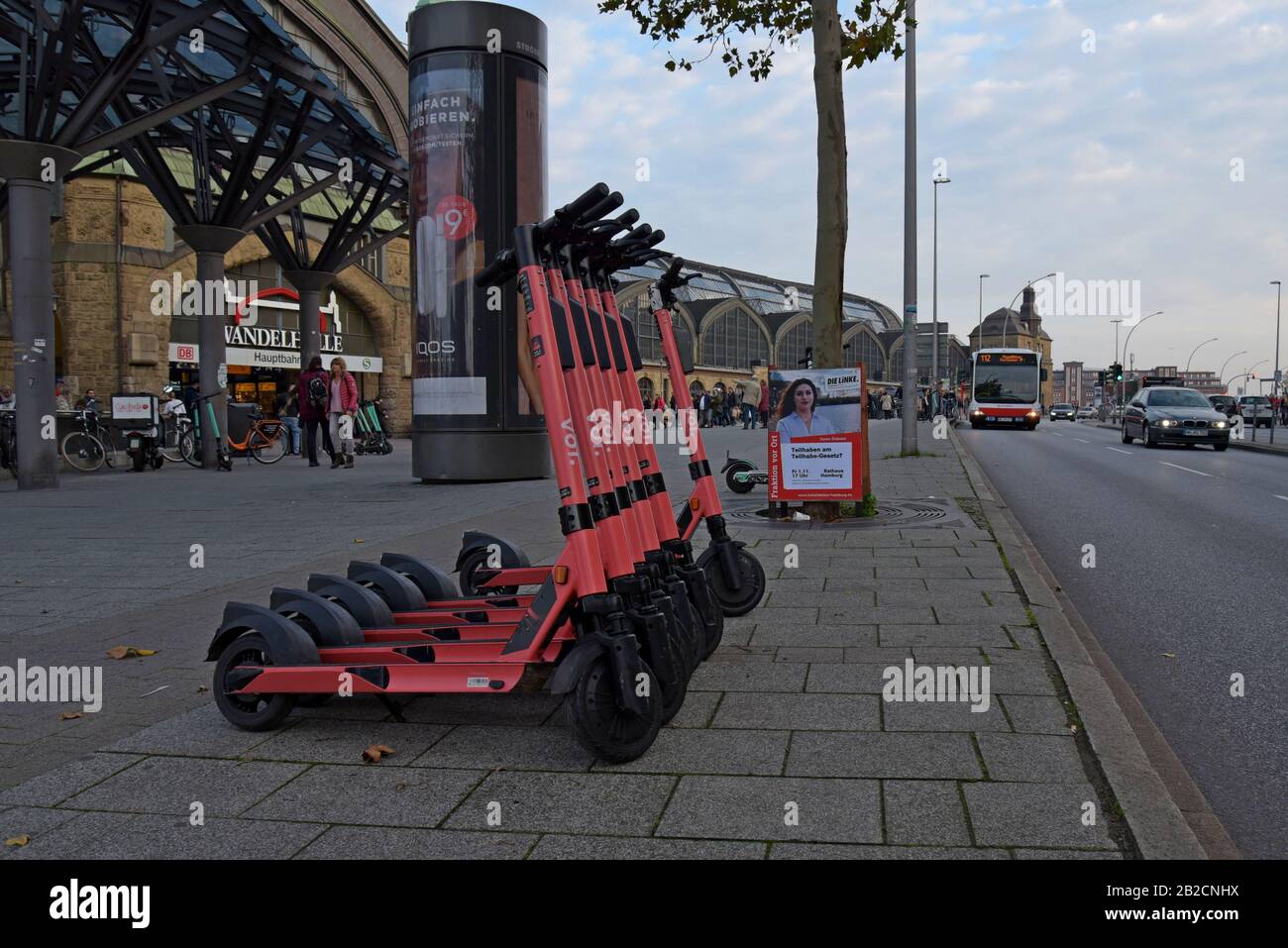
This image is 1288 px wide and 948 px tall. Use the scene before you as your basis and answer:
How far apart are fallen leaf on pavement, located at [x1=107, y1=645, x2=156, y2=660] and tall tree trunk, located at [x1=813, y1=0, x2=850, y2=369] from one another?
22.4 ft

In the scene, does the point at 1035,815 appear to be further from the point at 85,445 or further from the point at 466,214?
the point at 85,445

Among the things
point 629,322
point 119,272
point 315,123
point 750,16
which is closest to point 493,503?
point 750,16

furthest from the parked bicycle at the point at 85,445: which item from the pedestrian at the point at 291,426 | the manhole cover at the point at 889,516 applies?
the manhole cover at the point at 889,516

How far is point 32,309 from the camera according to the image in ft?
43.4

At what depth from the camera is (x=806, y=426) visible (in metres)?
9.94

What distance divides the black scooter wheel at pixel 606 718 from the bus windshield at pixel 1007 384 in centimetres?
4041

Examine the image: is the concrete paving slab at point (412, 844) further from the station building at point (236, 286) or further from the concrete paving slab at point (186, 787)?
the station building at point (236, 286)

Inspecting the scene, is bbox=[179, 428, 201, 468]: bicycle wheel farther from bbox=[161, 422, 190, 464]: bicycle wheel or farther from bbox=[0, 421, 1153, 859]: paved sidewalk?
bbox=[0, 421, 1153, 859]: paved sidewalk

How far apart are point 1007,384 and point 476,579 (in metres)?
39.1

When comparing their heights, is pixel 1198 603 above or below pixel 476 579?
below

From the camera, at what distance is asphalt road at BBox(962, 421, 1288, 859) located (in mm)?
3658

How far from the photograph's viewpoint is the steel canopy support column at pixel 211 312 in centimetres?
1825

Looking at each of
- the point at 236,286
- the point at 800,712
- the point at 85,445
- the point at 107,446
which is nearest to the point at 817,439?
the point at 800,712
